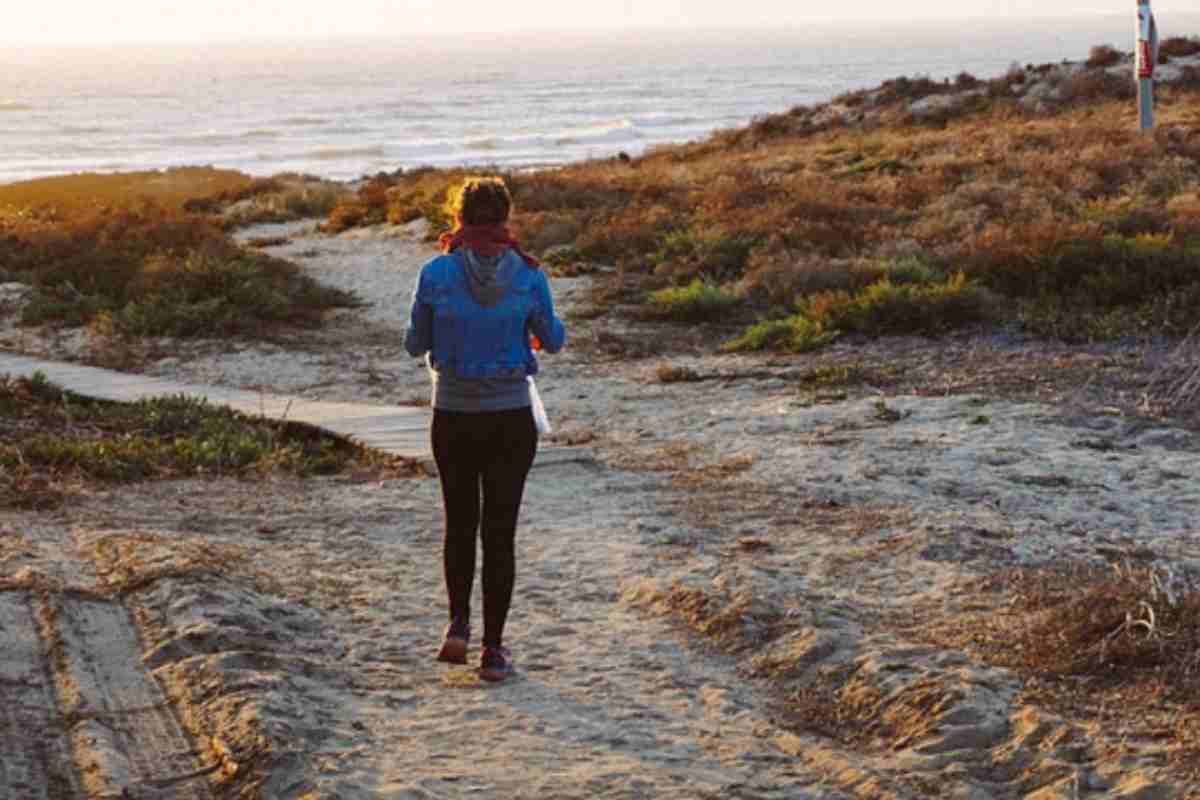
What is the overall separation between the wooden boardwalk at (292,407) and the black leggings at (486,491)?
386 cm

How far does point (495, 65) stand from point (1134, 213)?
555ft

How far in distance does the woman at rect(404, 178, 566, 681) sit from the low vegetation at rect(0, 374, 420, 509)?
3.82 metres

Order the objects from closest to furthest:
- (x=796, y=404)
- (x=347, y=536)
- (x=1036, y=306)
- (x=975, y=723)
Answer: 1. (x=975, y=723)
2. (x=347, y=536)
3. (x=796, y=404)
4. (x=1036, y=306)

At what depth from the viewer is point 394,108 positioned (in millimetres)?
105750

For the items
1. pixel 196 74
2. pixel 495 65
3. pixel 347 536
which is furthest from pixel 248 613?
pixel 495 65

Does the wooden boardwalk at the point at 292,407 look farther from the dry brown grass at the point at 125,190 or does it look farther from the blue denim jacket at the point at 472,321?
the dry brown grass at the point at 125,190

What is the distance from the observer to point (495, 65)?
18288cm

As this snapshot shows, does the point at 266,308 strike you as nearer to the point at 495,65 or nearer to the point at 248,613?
the point at 248,613

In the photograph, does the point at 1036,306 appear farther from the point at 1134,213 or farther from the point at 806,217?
the point at 806,217

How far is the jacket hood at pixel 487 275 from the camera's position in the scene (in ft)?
19.8

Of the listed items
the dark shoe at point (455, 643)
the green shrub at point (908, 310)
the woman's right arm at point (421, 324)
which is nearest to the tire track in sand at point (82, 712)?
the dark shoe at point (455, 643)

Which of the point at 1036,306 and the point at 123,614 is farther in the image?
the point at 1036,306

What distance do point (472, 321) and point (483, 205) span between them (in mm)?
400

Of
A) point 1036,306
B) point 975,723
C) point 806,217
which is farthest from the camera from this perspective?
point 806,217
